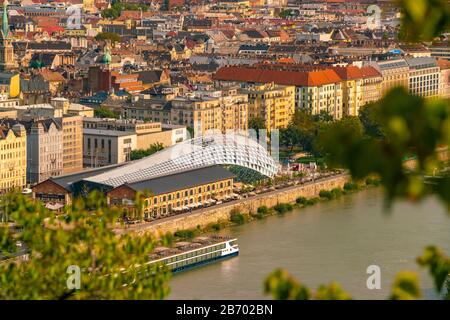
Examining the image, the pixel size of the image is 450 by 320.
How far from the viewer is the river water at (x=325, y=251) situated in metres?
8.00

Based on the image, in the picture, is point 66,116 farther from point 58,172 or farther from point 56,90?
point 56,90

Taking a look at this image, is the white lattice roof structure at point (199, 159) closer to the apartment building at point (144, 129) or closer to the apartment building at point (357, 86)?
the apartment building at point (144, 129)

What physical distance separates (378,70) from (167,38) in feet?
29.0

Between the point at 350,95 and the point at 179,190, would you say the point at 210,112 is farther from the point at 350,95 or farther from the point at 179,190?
the point at 179,190

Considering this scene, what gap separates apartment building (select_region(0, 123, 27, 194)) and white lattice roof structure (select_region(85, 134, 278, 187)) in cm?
93

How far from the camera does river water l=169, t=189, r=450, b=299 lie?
8.00 metres

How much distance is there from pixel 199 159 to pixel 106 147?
1.55 meters

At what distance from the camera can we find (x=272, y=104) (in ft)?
54.3

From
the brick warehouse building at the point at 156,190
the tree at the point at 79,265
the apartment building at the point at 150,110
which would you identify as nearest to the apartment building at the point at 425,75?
the apartment building at the point at 150,110

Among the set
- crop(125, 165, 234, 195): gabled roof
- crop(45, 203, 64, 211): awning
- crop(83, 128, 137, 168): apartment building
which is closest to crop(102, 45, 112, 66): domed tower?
crop(83, 128, 137, 168): apartment building

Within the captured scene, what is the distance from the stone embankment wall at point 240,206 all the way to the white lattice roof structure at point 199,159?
1.61 feet

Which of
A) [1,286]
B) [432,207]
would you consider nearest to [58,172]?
[432,207]

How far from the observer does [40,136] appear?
12781 mm

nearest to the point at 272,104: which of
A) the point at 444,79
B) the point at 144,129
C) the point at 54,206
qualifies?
the point at 144,129
